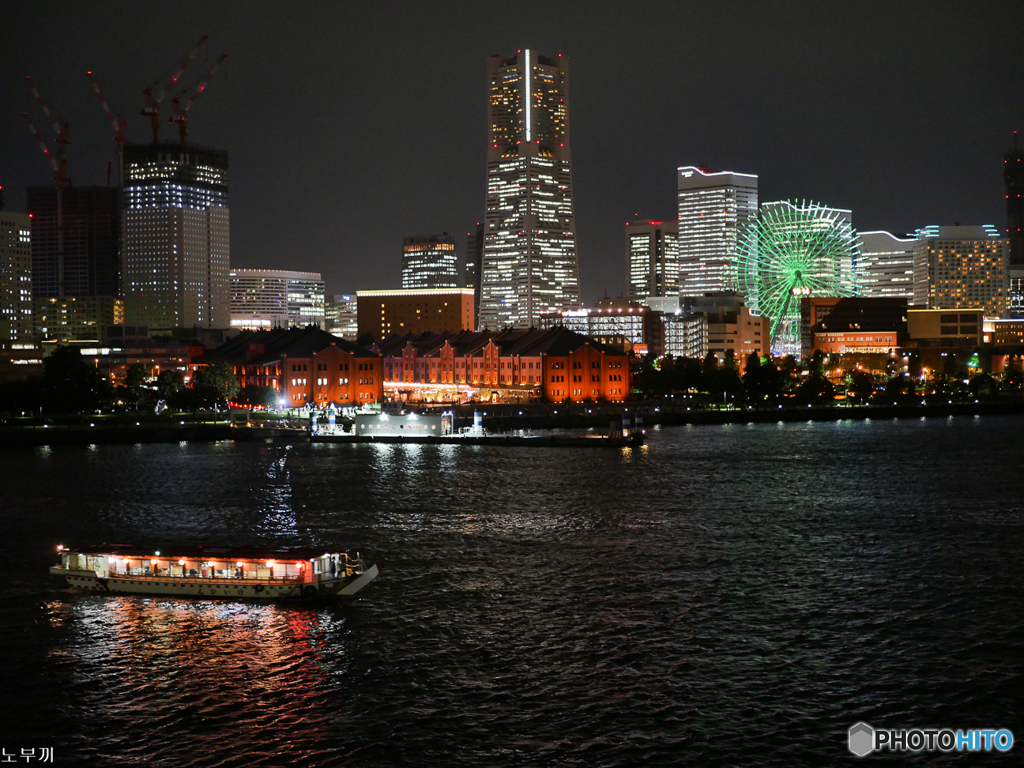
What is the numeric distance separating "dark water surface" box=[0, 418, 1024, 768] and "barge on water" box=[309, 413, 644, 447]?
3205 cm

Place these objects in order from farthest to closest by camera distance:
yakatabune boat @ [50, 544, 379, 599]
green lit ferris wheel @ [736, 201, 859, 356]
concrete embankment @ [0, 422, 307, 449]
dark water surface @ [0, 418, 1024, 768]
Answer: green lit ferris wheel @ [736, 201, 859, 356] < concrete embankment @ [0, 422, 307, 449] < yakatabune boat @ [50, 544, 379, 599] < dark water surface @ [0, 418, 1024, 768]

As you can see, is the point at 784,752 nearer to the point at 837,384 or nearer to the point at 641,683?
the point at 641,683

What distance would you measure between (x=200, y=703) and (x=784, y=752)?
12891mm

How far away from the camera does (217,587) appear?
34.3 metres

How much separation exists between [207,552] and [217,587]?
67.8 inches

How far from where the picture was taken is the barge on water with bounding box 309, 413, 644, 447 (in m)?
90.4

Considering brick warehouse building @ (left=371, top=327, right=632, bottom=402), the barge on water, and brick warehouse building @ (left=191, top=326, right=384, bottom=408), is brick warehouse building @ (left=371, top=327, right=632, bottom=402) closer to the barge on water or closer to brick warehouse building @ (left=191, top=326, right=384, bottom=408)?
brick warehouse building @ (left=191, top=326, right=384, bottom=408)

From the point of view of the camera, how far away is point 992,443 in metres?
89.6

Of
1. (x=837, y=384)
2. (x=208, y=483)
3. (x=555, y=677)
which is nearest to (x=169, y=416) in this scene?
(x=208, y=483)

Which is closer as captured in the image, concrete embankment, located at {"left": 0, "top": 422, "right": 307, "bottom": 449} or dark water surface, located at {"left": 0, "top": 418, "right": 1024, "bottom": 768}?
dark water surface, located at {"left": 0, "top": 418, "right": 1024, "bottom": 768}

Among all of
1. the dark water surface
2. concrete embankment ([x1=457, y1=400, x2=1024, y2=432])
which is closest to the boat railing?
the dark water surface

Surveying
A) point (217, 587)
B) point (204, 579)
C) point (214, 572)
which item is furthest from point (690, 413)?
point (217, 587)

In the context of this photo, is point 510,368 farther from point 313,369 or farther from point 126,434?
point 126,434

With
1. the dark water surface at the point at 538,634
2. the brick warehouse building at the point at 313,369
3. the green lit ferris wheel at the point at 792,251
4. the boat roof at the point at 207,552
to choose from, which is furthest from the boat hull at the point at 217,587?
the green lit ferris wheel at the point at 792,251
